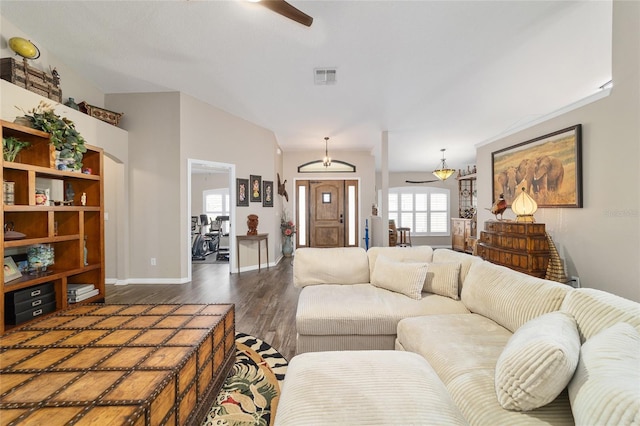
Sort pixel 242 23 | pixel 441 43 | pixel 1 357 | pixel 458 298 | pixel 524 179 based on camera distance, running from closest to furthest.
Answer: pixel 1 357 → pixel 458 298 → pixel 242 23 → pixel 441 43 → pixel 524 179

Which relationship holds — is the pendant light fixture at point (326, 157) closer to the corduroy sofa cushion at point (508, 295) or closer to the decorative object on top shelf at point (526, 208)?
the decorative object on top shelf at point (526, 208)

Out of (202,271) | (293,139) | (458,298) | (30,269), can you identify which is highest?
(293,139)

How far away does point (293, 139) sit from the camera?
6.27 metres

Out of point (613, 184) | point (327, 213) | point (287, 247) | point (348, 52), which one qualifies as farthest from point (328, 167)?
point (613, 184)

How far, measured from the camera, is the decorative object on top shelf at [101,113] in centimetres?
365

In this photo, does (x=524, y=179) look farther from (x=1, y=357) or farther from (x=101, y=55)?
(x=101, y=55)

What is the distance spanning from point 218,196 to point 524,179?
8297mm

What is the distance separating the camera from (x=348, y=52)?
3.00 m

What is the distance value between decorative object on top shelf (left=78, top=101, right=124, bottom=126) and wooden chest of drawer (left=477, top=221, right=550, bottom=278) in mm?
5602

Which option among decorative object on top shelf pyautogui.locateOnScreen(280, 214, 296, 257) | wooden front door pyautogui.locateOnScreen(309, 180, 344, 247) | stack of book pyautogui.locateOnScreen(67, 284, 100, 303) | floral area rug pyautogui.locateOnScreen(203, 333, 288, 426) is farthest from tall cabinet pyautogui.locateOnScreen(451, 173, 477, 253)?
stack of book pyautogui.locateOnScreen(67, 284, 100, 303)

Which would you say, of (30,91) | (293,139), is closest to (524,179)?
(293,139)

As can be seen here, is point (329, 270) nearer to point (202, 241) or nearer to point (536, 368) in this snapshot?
point (536, 368)

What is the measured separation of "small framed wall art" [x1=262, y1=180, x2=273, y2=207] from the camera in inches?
220

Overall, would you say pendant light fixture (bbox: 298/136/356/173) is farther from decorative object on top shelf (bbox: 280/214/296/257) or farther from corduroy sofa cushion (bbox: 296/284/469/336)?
corduroy sofa cushion (bbox: 296/284/469/336)
